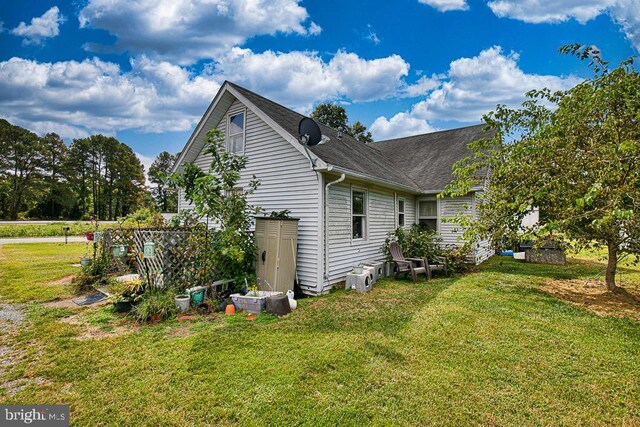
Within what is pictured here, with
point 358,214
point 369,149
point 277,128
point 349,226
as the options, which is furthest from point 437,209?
point 277,128

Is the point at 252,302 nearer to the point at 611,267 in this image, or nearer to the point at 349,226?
the point at 349,226

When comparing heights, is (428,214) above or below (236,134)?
below

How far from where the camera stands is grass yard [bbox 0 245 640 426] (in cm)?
265

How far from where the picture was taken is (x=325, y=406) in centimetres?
272

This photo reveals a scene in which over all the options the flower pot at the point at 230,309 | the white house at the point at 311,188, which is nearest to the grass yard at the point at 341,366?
the flower pot at the point at 230,309

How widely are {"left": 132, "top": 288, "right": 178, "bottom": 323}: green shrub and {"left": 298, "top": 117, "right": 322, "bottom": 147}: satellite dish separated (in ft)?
14.5

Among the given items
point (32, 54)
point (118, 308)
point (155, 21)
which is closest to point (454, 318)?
point (118, 308)

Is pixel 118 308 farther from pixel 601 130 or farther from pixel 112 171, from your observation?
pixel 112 171

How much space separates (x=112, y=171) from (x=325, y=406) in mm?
54530

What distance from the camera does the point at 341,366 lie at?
11.3 feet

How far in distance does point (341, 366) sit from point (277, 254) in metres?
3.27

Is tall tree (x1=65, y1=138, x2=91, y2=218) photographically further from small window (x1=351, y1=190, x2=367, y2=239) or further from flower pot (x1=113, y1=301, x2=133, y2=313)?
small window (x1=351, y1=190, x2=367, y2=239)

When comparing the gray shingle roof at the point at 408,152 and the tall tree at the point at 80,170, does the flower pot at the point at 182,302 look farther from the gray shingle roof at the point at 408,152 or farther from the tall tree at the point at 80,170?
the tall tree at the point at 80,170

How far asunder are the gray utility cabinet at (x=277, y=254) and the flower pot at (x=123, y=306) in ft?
8.24
